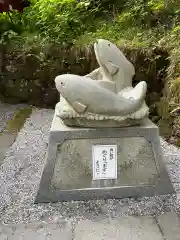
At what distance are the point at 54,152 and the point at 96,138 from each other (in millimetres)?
320

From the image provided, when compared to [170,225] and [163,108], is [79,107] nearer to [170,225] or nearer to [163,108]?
[170,225]

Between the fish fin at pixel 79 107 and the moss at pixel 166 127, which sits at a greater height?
the fish fin at pixel 79 107

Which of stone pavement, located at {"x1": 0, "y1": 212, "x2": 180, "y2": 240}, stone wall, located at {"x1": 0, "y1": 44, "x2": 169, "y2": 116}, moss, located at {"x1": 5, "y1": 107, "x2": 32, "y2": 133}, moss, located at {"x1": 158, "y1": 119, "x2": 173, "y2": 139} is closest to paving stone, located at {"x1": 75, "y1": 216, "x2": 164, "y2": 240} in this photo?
stone pavement, located at {"x1": 0, "y1": 212, "x2": 180, "y2": 240}

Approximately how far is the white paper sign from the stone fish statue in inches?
6.8

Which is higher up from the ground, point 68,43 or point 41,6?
point 41,6

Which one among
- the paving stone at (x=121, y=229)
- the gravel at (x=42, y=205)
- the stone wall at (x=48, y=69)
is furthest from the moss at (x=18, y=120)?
the paving stone at (x=121, y=229)

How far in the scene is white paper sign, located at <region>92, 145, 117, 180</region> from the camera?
8.27 ft

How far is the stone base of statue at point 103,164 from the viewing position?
8.23 ft

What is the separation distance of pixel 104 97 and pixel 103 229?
0.86 m

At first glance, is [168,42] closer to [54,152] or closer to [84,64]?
[84,64]

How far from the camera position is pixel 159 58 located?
438 centimetres

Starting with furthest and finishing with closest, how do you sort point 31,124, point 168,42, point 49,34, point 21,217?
point 49,34, point 31,124, point 168,42, point 21,217

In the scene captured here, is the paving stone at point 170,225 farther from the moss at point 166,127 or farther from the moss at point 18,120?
the moss at point 18,120

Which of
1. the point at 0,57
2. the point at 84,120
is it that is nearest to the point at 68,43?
the point at 0,57
